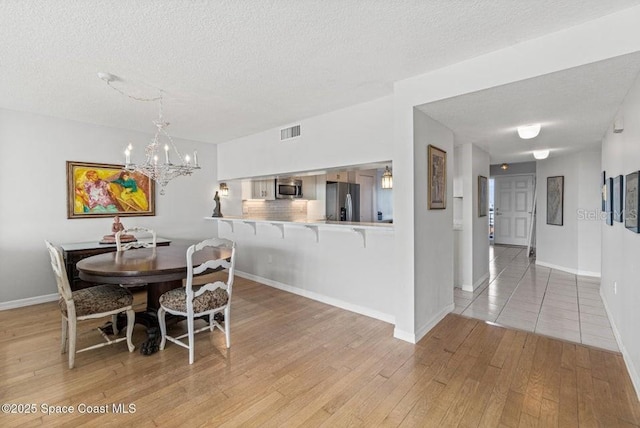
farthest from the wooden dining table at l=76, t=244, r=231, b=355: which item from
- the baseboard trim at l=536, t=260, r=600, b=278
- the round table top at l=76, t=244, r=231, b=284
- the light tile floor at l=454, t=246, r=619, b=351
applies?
the baseboard trim at l=536, t=260, r=600, b=278

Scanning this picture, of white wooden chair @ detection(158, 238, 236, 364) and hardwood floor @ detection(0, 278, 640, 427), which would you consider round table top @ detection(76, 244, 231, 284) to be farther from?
hardwood floor @ detection(0, 278, 640, 427)

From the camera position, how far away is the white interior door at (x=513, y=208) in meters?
8.09

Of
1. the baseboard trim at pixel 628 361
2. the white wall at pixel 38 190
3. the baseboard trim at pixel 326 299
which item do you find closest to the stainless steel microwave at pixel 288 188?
the baseboard trim at pixel 326 299

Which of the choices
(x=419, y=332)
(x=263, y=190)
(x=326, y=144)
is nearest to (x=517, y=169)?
(x=326, y=144)

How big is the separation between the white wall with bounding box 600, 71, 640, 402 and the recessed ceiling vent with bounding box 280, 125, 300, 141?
3361mm

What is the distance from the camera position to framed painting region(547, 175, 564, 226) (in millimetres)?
5762

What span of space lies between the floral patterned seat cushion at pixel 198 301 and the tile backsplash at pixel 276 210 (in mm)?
3474

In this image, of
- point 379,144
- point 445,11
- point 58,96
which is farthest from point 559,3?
point 58,96

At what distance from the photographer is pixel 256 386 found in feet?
7.22

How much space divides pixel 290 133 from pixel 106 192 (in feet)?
9.59

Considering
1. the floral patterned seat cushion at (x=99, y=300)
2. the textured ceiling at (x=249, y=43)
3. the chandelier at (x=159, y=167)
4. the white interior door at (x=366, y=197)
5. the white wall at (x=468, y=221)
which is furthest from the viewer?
the white interior door at (x=366, y=197)

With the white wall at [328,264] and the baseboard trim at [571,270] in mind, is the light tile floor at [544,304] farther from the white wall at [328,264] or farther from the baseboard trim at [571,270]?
the white wall at [328,264]

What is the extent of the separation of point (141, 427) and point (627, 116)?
416 centimetres

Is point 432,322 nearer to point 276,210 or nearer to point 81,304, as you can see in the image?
point 81,304
